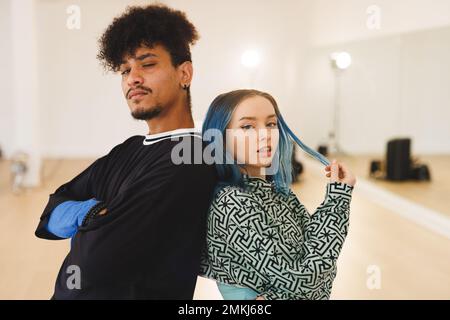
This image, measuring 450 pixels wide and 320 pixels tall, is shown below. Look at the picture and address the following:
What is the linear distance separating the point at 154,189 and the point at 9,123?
8.98m

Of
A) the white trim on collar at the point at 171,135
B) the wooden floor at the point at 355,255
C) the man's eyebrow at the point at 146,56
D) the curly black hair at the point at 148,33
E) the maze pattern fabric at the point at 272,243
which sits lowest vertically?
the wooden floor at the point at 355,255

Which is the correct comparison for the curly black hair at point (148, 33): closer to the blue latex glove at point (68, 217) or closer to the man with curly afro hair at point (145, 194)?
the man with curly afro hair at point (145, 194)

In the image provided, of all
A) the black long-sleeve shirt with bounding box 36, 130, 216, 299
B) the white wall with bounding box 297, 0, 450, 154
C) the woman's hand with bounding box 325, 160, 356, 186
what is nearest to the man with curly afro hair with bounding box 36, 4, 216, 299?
the black long-sleeve shirt with bounding box 36, 130, 216, 299

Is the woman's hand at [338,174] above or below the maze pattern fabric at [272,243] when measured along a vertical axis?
above

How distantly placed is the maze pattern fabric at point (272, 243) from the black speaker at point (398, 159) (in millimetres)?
5654

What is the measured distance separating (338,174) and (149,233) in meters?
0.34

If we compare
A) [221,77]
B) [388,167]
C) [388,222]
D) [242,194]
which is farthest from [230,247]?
[388,167]

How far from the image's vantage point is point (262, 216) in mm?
990

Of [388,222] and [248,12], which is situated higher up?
[248,12]

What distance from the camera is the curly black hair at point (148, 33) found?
1009 millimetres

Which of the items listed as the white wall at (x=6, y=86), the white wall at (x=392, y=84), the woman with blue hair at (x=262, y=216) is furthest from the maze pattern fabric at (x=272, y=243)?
the white wall at (x=6, y=86)

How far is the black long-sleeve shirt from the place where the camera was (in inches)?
36.8
